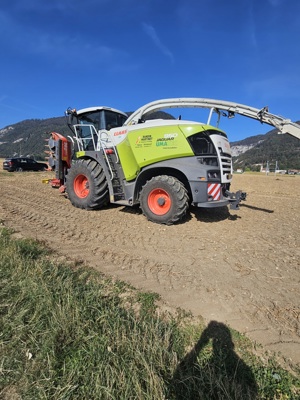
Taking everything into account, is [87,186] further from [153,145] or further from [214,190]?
[214,190]

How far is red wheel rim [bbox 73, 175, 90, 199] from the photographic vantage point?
7.32 meters

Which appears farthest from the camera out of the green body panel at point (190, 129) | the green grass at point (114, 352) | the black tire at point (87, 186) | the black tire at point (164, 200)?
the black tire at point (87, 186)

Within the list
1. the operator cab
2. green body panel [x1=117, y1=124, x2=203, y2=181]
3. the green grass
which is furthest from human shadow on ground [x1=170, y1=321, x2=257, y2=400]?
the operator cab

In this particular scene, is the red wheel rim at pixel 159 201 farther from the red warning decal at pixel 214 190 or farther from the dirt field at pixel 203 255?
the red warning decal at pixel 214 190

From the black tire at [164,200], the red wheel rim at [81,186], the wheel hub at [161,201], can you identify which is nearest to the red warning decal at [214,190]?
the black tire at [164,200]

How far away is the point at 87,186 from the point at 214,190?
3.62m

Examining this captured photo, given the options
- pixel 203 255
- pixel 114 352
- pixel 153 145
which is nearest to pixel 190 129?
pixel 153 145

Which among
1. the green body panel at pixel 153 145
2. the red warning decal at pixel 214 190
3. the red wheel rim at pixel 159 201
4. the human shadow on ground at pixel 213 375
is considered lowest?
the human shadow on ground at pixel 213 375

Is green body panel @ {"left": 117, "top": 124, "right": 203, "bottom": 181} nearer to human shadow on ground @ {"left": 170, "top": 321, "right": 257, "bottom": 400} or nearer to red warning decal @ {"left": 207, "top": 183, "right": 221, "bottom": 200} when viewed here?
red warning decal @ {"left": 207, "top": 183, "right": 221, "bottom": 200}

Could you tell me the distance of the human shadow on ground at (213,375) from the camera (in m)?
1.72

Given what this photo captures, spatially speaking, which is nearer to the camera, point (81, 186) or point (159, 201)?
point (159, 201)

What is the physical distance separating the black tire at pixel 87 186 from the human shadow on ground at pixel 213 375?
5.07 metres

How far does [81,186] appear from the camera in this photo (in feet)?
24.4

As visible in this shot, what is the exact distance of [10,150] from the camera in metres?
117
